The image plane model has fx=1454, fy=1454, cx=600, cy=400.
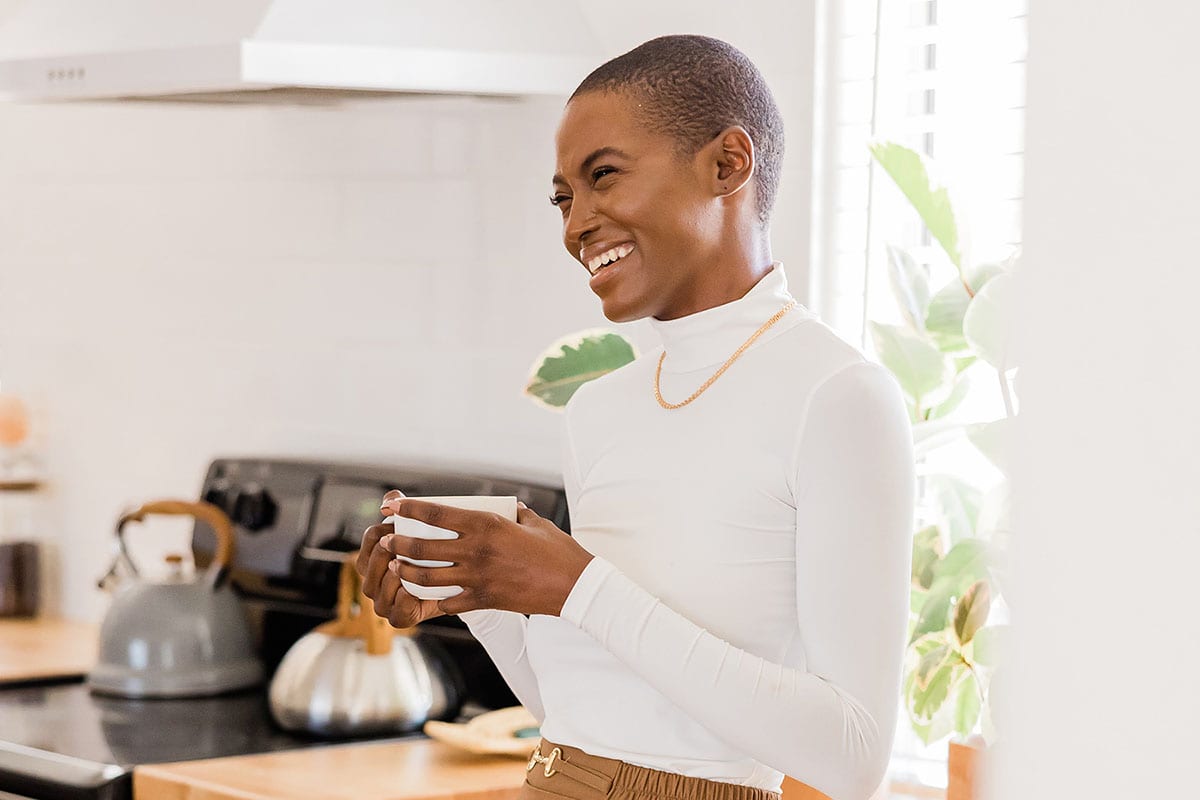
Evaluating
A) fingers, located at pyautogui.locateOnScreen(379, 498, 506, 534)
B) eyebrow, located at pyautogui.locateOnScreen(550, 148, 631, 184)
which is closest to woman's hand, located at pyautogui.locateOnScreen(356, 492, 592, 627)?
fingers, located at pyautogui.locateOnScreen(379, 498, 506, 534)

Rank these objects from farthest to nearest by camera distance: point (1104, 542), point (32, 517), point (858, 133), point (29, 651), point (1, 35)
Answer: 1. point (32, 517)
2. point (29, 651)
3. point (1, 35)
4. point (858, 133)
5. point (1104, 542)

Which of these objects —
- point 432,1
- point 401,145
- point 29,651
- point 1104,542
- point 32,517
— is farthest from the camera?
point 32,517

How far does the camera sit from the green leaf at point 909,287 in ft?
4.49

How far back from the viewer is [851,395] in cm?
90

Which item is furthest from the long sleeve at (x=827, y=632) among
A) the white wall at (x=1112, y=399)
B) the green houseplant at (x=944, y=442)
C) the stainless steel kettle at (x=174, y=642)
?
the stainless steel kettle at (x=174, y=642)

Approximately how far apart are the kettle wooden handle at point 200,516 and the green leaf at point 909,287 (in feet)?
3.73

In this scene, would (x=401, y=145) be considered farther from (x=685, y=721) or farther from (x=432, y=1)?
(x=685, y=721)

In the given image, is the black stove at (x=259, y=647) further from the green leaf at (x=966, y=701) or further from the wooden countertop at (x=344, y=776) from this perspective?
the green leaf at (x=966, y=701)

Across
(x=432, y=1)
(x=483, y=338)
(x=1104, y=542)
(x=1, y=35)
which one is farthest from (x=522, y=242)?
(x=1104, y=542)

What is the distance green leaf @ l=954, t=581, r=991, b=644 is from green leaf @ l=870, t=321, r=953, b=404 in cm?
20

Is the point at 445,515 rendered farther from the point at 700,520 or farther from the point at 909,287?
the point at 909,287

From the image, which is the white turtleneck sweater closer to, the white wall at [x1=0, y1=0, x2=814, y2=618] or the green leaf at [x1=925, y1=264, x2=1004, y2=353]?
the green leaf at [x1=925, y1=264, x2=1004, y2=353]

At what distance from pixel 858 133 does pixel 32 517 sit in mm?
1760

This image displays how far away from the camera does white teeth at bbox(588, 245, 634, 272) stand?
0.97 m
